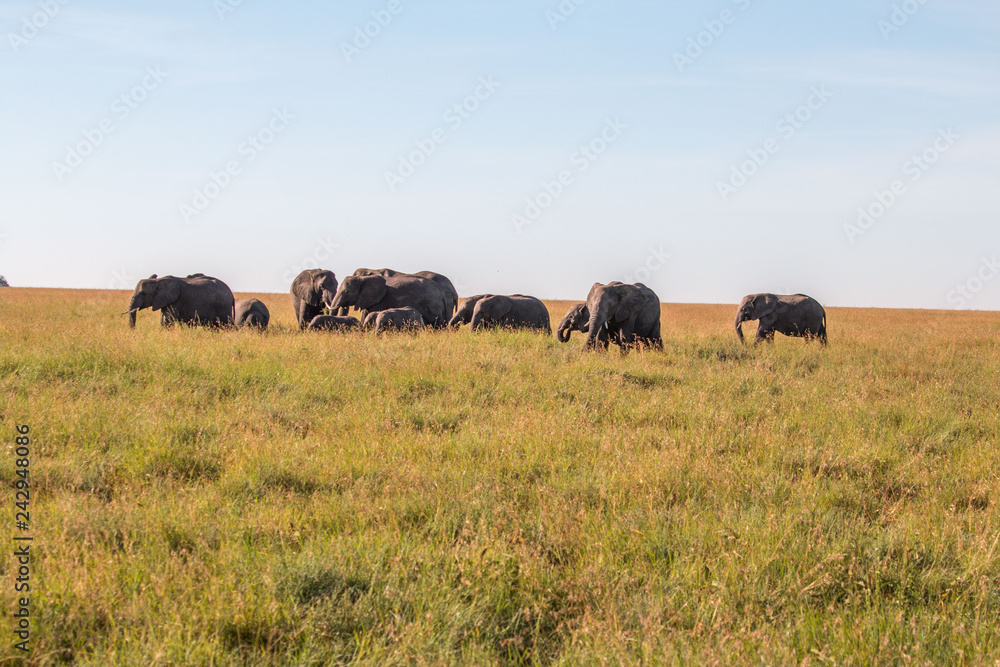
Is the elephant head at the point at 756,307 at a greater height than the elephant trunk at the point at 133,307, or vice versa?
the elephant head at the point at 756,307

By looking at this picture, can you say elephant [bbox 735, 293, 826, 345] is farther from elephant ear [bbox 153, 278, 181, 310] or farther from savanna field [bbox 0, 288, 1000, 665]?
elephant ear [bbox 153, 278, 181, 310]

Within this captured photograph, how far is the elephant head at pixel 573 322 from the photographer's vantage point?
700 inches

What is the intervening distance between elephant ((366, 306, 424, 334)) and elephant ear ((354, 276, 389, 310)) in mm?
3108

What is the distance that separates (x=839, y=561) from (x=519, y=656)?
7.23 feet

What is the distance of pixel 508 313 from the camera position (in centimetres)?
2125

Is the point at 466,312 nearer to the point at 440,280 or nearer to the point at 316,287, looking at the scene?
the point at 440,280

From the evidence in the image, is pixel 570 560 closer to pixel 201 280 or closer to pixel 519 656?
pixel 519 656

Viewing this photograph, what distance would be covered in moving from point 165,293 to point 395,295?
6494mm

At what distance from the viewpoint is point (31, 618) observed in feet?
12.2

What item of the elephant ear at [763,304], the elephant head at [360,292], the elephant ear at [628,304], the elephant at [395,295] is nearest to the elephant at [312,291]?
the elephant head at [360,292]

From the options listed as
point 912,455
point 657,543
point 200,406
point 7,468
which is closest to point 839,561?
point 657,543

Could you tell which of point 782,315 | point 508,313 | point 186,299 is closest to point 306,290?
point 186,299

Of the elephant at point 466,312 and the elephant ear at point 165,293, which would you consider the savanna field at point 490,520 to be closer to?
the elephant ear at point 165,293

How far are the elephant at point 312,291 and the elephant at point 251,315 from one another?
4.73 feet
